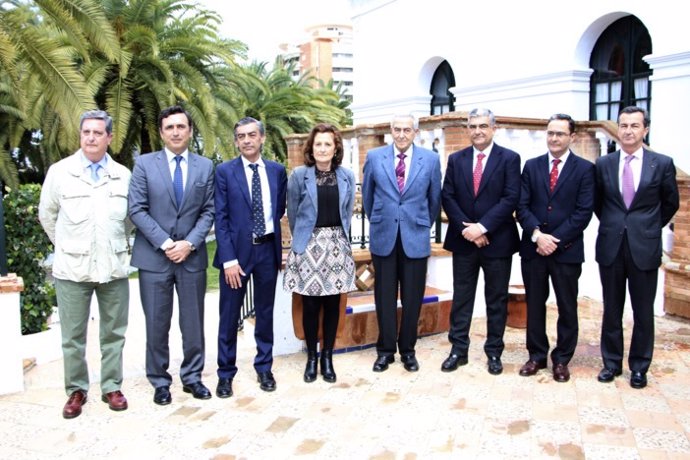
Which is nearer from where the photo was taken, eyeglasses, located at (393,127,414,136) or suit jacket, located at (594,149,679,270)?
suit jacket, located at (594,149,679,270)

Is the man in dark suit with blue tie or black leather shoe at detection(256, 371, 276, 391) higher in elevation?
the man in dark suit with blue tie

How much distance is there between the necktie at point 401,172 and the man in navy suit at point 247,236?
87cm

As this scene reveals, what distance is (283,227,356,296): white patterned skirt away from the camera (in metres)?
4.54

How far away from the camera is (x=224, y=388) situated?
4.45 m

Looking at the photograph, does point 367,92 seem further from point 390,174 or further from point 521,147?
point 390,174

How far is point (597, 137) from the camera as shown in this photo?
7648 mm

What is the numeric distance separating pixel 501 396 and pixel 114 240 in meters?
2.78

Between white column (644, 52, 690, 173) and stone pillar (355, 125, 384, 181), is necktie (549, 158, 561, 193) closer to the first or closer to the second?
stone pillar (355, 125, 384, 181)

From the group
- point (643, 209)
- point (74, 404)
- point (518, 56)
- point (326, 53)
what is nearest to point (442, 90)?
point (518, 56)

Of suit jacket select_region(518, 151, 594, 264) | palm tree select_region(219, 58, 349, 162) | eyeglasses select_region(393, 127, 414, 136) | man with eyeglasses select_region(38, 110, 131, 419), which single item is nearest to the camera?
man with eyeglasses select_region(38, 110, 131, 419)

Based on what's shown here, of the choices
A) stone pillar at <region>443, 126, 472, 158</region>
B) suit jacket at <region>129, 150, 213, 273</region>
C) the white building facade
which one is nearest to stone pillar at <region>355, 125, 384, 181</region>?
stone pillar at <region>443, 126, 472, 158</region>

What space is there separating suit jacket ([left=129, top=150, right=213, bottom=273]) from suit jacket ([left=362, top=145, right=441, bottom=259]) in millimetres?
1301

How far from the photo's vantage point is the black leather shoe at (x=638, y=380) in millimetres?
4484

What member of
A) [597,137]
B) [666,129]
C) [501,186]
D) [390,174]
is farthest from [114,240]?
[666,129]
